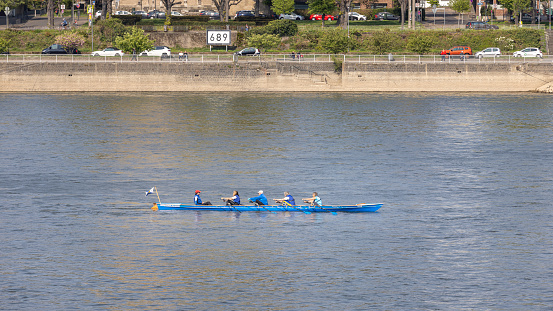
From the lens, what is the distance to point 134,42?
9612cm

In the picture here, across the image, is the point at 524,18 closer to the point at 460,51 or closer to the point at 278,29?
the point at 460,51

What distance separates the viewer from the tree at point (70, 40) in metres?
102

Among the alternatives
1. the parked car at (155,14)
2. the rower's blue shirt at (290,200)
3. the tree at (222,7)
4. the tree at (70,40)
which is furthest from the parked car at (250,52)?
the rower's blue shirt at (290,200)

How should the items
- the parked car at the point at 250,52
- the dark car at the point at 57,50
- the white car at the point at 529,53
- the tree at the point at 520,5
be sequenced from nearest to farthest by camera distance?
the white car at the point at 529,53 → the parked car at the point at 250,52 → the dark car at the point at 57,50 → the tree at the point at 520,5

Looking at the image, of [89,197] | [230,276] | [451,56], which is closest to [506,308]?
[230,276]

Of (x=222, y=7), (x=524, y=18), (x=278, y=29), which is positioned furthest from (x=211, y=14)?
(x=524, y=18)

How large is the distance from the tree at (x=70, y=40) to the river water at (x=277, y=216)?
83.3ft

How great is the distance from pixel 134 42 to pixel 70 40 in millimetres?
11462

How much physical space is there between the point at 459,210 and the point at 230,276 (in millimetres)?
15782

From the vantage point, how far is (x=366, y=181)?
50094mm

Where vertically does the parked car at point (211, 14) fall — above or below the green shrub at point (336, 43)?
above

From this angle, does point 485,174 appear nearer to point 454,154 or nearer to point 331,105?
point 454,154

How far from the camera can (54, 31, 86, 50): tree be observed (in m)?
102

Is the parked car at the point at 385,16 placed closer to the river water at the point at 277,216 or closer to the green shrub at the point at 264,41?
the green shrub at the point at 264,41
